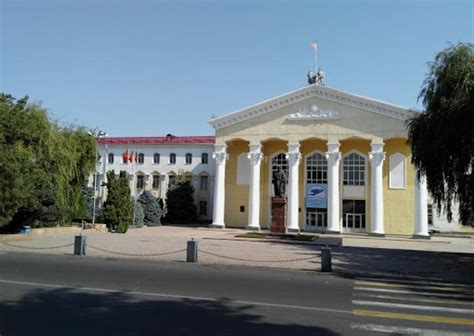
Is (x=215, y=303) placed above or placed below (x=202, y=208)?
below

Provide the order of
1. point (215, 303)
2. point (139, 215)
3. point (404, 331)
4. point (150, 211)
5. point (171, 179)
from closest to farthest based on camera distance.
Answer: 1. point (404, 331)
2. point (215, 303)
3. point (139, 215)
4. point (150, 211)
5. point (171, 179)

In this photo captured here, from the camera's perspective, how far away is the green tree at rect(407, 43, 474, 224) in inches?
694

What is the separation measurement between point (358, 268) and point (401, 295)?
16.6 feet

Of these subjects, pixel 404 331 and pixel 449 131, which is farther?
pixel 449 131

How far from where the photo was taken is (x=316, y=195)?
45625 millimetres

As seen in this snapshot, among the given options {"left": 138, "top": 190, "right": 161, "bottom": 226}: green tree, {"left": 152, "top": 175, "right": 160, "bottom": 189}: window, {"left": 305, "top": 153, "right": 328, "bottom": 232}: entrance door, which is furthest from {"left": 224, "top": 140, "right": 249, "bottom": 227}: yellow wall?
{"left": 152, "top": 175, "right": 160, "bottom": 189}: window

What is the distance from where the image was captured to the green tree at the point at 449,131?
17.6 m

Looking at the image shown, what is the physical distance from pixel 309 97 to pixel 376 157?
8.98 m

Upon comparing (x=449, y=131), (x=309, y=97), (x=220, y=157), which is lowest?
(x=449, y=131)

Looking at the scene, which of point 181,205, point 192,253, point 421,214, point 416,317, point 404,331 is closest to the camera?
point 404,331

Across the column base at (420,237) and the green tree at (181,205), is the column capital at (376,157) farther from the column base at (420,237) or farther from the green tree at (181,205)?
the green tree at (181,205)

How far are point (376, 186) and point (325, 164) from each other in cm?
629

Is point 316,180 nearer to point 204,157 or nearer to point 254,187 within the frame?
point 254,187

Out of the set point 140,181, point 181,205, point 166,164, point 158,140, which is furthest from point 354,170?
point 140,181
